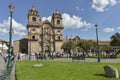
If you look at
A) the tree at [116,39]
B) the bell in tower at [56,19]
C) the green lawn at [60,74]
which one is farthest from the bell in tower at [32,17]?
the green lawn at [60,74]

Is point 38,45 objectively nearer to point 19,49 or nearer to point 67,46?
point 19,49

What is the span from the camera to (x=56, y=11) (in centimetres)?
10381

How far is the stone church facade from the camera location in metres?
96.6

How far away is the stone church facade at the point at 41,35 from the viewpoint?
9664 centimetres

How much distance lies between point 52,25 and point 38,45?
36.5 ft

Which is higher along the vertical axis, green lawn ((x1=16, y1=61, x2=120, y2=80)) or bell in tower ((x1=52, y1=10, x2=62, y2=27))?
bell in tower ((x1=52, y1=10, x2=62, y2=27))

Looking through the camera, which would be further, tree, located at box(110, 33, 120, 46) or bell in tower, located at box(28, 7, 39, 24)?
bell in tower, located at box(28, 7, 39, 24)

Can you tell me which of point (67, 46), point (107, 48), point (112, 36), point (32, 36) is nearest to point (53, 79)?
point (107, 48)

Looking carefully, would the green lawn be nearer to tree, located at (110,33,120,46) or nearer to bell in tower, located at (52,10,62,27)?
tree, located at (110,33,120,46)

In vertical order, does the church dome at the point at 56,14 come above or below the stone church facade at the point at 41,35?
above

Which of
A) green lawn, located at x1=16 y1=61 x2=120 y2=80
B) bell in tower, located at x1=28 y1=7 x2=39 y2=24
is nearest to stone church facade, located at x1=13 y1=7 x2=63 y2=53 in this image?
bell in tower, located at x1=28 y1=7 x2=39 y2=24

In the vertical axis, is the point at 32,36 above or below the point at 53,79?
above

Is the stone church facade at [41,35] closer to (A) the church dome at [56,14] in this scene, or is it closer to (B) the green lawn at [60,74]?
(A) the church dome at [56,14]

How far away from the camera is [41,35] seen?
100 meters
